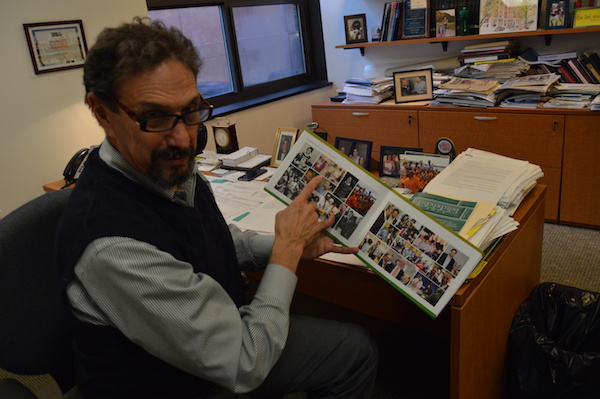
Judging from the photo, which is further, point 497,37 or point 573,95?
point 497,37

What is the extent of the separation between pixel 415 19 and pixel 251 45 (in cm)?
133

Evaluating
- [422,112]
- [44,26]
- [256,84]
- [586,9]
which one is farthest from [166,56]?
[256,84]

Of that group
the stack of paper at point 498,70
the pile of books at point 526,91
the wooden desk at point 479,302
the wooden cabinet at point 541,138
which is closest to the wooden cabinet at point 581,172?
the wooden cabinet at point 541,138

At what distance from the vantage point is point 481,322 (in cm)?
141

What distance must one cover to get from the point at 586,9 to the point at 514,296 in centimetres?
213

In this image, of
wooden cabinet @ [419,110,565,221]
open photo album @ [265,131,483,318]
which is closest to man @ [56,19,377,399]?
open photo album @ [265,131,483,318]

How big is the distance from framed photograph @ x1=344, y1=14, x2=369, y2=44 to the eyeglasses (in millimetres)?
3111

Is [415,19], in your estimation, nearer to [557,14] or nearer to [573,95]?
[557,14]

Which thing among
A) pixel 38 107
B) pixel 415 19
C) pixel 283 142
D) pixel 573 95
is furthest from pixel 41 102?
pixel 573 95

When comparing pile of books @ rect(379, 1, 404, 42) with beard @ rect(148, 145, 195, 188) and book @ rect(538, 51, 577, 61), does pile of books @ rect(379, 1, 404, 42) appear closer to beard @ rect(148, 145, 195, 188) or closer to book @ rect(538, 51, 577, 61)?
book @ rect(538, 51, 577, 61)

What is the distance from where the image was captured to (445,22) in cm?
349

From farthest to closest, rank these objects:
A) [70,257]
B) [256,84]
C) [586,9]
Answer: [256,84] < [586,9] < [70,257]

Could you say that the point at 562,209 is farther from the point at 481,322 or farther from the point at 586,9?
the point at 481,322

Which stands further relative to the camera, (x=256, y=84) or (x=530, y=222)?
(x=256, y=84)
